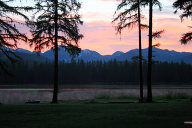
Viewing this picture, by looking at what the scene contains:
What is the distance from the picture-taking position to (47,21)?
2208 centimetres

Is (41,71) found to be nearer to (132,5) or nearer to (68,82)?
(68,82)

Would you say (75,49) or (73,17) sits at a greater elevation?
(73,17)

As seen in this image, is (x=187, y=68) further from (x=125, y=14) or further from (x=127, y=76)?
(x=125, y=14)

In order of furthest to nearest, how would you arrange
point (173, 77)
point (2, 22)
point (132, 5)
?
point (173, 77), point (132, 5), point (2, 22)

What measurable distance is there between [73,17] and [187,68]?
137718 mm

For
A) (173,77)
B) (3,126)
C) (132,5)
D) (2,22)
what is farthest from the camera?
(173,77)

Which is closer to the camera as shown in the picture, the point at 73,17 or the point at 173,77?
the point at 73,17

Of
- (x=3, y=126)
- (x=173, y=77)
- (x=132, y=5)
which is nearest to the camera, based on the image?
(x=3, y=126)

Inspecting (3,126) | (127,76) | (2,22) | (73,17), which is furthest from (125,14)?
(127,76)

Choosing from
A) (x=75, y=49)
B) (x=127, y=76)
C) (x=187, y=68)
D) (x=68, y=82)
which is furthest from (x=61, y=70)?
(x=75, y=49)

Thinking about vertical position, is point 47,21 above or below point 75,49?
above

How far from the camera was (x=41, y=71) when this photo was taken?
5738 inches

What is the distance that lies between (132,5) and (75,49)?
6746mm

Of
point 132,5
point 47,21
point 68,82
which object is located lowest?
point 68,82
